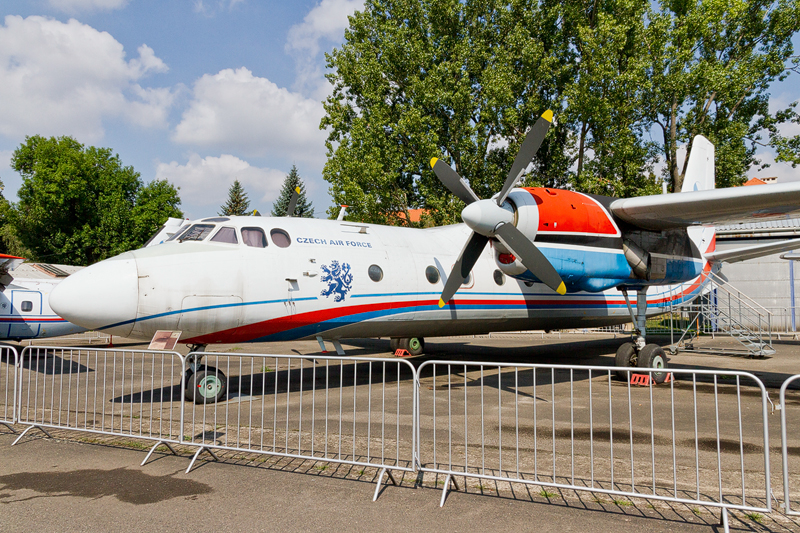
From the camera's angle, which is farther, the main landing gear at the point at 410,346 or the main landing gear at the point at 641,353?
the main landing gear at the point at 410,346

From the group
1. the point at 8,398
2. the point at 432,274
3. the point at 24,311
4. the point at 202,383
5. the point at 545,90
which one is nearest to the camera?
the point at 202,383

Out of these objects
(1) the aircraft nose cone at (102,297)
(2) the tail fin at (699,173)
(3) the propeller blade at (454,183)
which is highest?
(2) the tail fin at (699,173)

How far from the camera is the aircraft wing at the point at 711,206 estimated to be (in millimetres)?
9273

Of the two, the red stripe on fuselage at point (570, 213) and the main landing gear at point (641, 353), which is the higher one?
the red stripe on fuselage at point (570, 213)

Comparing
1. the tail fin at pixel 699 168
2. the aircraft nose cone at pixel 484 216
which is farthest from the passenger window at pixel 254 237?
the tail fin at pixel 699 168

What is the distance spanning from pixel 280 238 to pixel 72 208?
4465 cm

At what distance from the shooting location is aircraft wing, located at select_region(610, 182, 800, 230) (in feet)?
30.4

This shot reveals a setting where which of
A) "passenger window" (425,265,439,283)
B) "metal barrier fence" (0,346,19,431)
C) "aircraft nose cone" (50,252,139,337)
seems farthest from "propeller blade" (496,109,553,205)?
"metal barrier fence" (0,346,19,431)

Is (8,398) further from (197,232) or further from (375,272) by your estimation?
(375,272)

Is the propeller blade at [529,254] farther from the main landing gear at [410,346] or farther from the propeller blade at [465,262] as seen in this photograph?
the main landing gear at [410,346]

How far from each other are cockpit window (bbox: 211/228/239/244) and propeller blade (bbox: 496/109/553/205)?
4851 millimetres

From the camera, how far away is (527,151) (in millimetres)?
9922

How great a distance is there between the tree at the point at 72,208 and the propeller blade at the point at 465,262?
41961 millimetres

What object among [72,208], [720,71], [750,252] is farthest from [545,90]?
[72,208]
